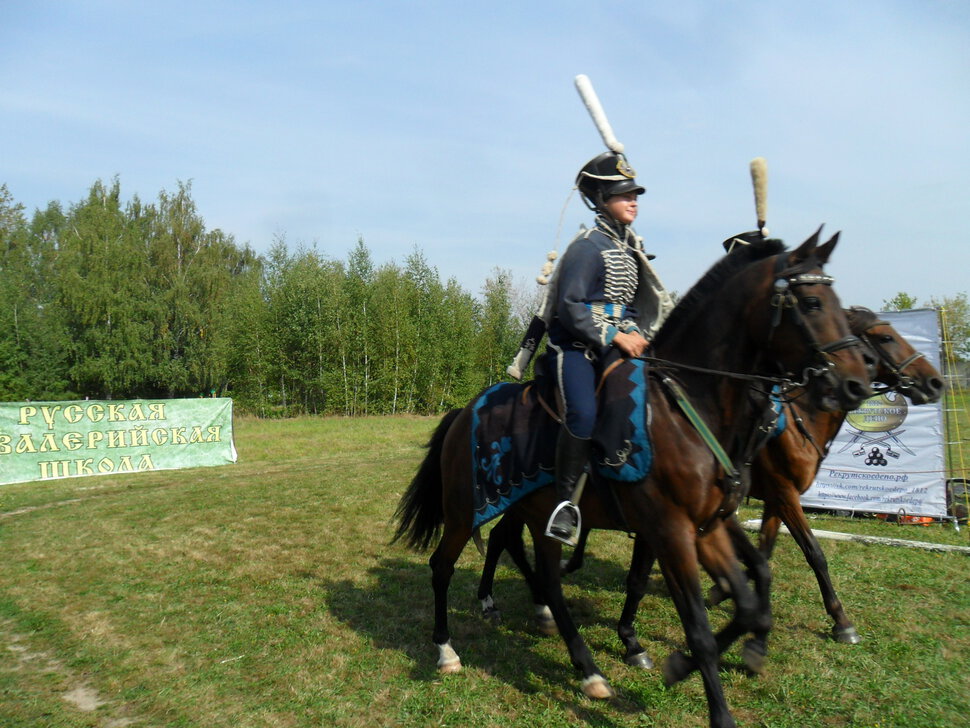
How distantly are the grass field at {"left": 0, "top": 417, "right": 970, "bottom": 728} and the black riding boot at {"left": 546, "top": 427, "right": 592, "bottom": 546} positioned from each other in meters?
1.23

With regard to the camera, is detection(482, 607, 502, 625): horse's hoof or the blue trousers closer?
the blue trousers

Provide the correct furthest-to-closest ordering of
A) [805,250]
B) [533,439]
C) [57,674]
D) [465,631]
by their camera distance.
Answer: [465,631] < [57,674] < [533,439] < [805,250]

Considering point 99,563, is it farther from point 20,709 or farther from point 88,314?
point 88,314

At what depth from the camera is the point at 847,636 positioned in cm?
538

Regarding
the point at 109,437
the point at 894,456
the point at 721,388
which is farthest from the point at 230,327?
the point at 721,388

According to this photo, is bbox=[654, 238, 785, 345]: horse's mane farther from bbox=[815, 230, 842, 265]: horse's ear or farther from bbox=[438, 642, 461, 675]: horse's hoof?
bbox=[438, 642, 461, 675]: horse's hoof

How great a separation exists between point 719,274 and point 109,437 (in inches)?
680

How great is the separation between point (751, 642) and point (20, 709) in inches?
195

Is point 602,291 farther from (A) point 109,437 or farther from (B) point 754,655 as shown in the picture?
(A) point 109,437

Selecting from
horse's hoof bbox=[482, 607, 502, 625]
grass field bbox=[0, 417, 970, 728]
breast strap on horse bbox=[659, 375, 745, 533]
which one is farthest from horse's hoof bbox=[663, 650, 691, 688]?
horse's hoof bbox=[482, 607, 502, 625]

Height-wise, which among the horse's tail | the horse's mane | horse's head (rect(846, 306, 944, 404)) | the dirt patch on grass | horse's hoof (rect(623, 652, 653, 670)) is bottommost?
the dirt patch on grass

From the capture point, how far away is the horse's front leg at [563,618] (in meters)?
4.47

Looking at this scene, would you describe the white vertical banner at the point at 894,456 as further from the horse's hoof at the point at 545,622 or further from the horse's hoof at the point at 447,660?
the horse's hoof at the point at 447,660

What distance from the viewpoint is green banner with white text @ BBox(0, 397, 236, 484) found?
15781 mm
